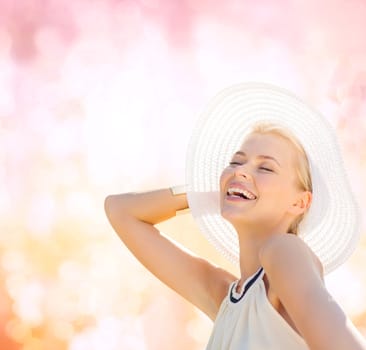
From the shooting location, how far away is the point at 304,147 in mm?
2857

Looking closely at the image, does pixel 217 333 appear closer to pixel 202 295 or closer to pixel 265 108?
pixel 202 295

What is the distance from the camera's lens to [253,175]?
271 cm

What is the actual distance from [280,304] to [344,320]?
0.39 m

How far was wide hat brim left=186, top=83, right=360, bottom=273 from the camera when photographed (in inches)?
114

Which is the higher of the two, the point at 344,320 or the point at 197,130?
the point at 197,130

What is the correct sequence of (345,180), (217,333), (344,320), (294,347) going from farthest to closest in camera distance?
(345,180), (217,333), (294,347), (344,320)

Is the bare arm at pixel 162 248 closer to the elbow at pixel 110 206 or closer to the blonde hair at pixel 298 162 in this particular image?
the elbow at pixel 110 206

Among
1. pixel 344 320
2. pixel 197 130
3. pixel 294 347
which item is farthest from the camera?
pixel 197 130

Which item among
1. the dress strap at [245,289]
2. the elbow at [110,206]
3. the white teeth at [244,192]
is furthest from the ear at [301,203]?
the elbow at [110,206]

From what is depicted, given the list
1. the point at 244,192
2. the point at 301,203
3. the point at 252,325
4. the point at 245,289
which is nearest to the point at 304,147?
the point at 301,203

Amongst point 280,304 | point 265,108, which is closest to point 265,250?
point 280,304

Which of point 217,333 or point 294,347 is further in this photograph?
point 217,333

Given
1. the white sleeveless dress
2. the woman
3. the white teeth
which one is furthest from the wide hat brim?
the white sleeveless dress

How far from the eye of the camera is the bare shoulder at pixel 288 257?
2.30m
